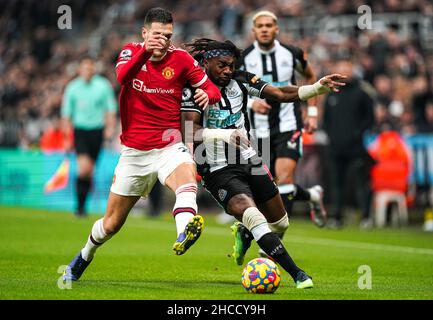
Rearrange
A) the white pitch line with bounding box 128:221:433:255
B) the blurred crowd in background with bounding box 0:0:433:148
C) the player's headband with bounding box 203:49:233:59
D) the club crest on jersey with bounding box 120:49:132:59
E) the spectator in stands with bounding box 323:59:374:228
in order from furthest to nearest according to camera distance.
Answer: the blurred crowd in background with bounding box 0:0:433:148, the spectator in stands with bounding box 323:59:374:228, the white pitch line with bounding box 128:221:433:255, the player's headband with bounding box 203:49:233:59, the club crest on jersey with bounding box 120:49:132:59

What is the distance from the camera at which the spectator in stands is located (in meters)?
17.4

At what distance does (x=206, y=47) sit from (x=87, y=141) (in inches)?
357

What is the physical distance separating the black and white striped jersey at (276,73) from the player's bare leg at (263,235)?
9.68ft

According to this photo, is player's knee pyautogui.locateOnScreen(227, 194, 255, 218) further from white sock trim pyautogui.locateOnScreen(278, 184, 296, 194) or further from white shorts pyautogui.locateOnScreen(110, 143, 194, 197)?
white sock trim pyautogui.locateOnScreen(278, 184, 296, 194)

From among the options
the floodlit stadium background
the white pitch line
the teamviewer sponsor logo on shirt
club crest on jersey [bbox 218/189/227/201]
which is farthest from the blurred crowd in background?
the teamviewer sponsor logo on shirt

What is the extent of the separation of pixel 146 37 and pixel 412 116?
12.3 m

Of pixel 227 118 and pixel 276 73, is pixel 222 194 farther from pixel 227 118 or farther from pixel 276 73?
pixel 276 73

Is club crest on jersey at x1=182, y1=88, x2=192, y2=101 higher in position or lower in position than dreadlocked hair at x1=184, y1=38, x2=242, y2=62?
lower

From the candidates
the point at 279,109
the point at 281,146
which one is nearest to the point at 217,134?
the point at 281,146

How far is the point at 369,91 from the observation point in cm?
1788

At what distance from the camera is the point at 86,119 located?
17.7 meters

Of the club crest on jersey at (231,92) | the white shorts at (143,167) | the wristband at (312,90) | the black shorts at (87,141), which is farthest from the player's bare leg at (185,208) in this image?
the black shorts at (87,141)

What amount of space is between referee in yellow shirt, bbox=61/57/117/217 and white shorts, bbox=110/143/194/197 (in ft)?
29.9
